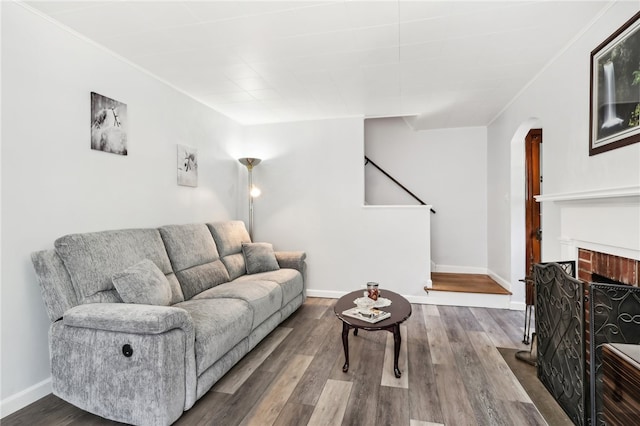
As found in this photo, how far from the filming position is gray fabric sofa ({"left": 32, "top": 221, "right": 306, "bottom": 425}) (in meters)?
1.62

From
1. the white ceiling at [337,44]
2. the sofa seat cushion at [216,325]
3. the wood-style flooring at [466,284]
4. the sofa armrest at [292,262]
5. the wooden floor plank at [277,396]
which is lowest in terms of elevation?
the wooden floor plank at [277,396]

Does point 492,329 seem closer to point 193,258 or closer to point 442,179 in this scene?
point 442,179

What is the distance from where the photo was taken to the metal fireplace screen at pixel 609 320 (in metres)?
1.58

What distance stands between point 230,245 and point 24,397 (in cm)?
199

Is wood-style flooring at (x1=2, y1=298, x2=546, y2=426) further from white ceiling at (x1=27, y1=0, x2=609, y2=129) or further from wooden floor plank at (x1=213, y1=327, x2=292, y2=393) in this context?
white ceiling at (x1=27, y1=0, x2=609, y2=129)

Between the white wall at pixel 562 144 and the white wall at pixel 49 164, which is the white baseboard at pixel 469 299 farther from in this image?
the white wall at pixel 49 164

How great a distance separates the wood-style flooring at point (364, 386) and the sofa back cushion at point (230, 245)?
88cm

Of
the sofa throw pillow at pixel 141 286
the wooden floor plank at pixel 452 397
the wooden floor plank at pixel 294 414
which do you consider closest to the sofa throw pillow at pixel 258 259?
the sofa throw pillow at pixel 141 286

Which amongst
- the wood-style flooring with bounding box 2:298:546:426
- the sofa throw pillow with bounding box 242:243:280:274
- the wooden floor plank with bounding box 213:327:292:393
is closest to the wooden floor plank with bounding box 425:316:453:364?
the wood-style flooring with bounding box 2:298:546:426

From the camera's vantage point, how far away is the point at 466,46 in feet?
7.71

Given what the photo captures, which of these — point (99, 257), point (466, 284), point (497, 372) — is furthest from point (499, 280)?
point (99, 257)

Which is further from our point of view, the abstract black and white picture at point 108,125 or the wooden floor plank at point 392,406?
the abstract black and white picture at point 108,125

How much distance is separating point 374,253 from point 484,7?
2.94m

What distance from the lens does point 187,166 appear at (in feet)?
11.0
